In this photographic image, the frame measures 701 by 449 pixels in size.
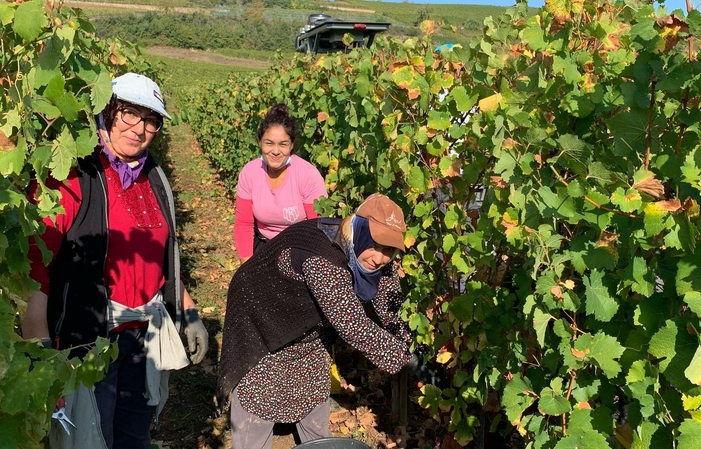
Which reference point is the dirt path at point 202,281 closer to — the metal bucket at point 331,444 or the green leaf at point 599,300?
the metal bucket at point 331,444

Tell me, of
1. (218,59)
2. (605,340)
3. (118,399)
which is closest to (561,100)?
(605,340)

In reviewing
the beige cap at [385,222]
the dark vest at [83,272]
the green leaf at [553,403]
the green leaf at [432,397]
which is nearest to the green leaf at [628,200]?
the green leaf at [553,403]

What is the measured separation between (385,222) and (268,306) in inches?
27.8

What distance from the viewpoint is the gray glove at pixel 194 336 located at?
9.58 ft

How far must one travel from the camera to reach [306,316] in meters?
2.61

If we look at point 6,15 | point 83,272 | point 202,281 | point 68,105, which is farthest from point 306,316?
point 202,281

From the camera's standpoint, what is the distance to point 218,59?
2486 inches

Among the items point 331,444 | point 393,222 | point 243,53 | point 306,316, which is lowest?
point 243,53

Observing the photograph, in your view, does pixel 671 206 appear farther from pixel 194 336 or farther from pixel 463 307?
pixel 194 336

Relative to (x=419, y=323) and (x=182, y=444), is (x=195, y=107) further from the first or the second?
(x=419, y=323)

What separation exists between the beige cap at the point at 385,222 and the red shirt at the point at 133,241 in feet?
2.95

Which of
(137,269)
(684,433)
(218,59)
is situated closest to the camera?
(684,433)

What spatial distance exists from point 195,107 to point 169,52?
53968 millimetres

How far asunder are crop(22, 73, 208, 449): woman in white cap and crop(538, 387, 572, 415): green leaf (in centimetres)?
134
